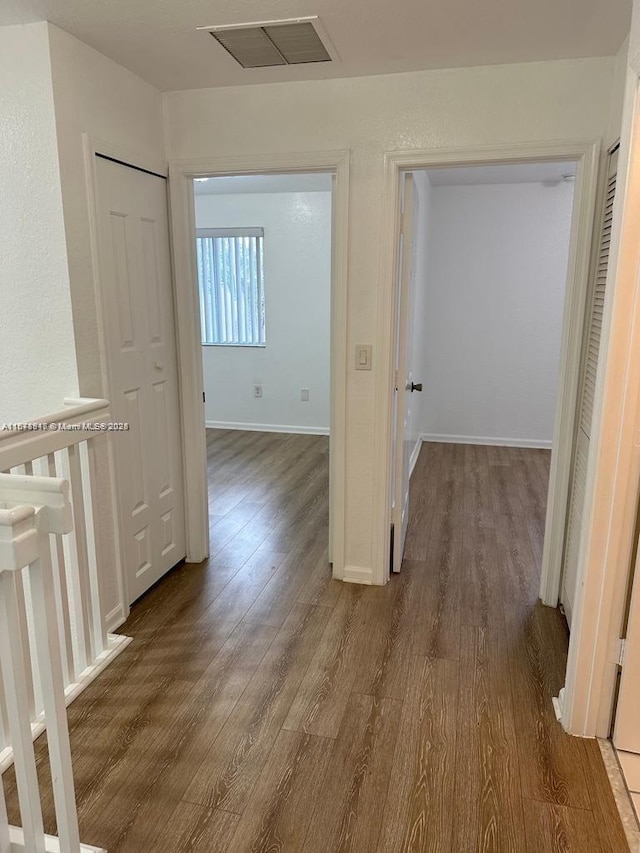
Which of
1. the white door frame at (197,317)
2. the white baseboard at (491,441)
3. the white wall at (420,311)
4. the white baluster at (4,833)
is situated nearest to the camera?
the white baluster at (4,833)

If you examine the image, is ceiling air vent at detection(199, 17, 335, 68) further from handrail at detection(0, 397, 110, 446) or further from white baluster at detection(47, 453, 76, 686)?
white baluster at detection(47, 453, 76, 686)

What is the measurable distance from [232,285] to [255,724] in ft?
16.3

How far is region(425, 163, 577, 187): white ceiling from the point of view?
15.6 ft

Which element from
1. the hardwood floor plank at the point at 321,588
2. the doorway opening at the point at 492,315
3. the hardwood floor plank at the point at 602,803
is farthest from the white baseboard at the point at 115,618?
the doorway opening at the point at 492,315

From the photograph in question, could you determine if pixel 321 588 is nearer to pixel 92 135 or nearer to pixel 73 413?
pixel 73 413

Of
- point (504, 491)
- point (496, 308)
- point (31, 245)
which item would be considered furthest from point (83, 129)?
point (496, 308)

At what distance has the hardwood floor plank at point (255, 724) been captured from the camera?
178 cm

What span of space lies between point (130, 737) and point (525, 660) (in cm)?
155

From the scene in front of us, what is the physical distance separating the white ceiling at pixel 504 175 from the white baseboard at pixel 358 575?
3258mm

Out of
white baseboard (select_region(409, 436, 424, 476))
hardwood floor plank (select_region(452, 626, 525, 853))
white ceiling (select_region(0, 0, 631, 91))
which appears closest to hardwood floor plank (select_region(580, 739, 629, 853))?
hardwood floor plank (select_region(452, 626, 525, 853))

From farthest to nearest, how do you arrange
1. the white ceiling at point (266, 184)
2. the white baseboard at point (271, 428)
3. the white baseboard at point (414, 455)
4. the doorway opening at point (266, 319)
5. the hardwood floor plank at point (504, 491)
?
the white baseboard at point (271, 428) < the doorway opening at point (266, 319) < the white ceiling at point (266, 184) < the white baseboard at point (414, 455) < the hardwood floor plank at point (504, 491)

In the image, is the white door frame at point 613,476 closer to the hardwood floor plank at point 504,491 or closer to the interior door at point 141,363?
the interior door at point 141,363

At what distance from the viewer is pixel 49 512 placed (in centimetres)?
125

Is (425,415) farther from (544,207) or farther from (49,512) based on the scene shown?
(49,512)
